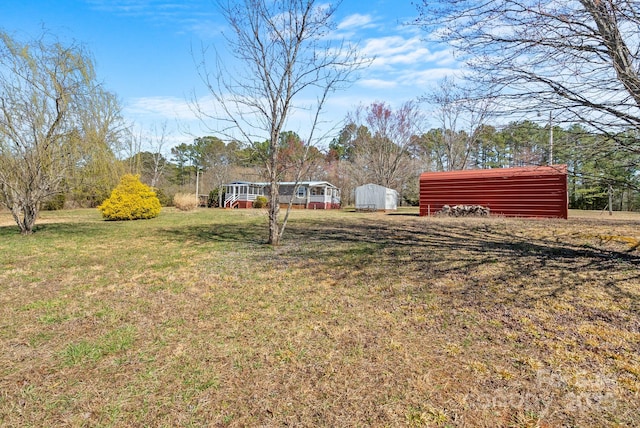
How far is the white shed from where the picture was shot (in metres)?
22.5

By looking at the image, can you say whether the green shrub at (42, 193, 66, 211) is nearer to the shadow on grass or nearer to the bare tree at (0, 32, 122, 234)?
the bare tree at (0, 32, 122, 234)

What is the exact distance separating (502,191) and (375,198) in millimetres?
10683

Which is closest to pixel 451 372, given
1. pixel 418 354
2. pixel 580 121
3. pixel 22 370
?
pixel 418 354

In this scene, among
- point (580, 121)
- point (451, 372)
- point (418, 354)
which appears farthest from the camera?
point (580, 121)

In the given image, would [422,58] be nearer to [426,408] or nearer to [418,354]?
[418,354]

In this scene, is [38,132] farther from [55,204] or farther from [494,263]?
[55,204]

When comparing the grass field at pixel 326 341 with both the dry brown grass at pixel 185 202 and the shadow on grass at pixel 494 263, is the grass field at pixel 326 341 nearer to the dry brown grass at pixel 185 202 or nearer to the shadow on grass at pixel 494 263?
the shadow on grass at pixel 494 263

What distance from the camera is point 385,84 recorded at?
264 inches

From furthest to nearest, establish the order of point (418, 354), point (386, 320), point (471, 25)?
point (471, 25) → point (386, 320) → point (418, 354)

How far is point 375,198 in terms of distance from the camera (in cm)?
2286

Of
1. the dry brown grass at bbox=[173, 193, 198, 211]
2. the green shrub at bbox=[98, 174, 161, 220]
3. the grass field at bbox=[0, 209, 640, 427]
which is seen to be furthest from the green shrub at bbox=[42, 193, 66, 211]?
the grass field at bbox=[0, 209, 640, 427]

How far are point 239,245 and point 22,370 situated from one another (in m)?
4.25

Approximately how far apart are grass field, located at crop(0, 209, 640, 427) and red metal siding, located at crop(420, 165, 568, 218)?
742 cm

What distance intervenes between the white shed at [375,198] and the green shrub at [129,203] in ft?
44.5
